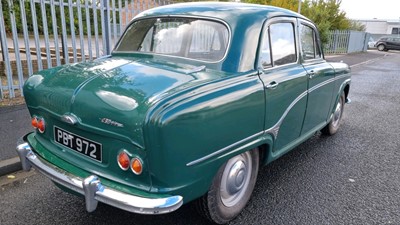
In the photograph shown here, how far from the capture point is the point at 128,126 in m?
2.03

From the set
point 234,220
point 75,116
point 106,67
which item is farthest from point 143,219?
point 106,67

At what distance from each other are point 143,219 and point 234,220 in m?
0.78

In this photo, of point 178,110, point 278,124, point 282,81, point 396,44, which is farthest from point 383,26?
point 178,110

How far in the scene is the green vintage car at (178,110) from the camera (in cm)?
207

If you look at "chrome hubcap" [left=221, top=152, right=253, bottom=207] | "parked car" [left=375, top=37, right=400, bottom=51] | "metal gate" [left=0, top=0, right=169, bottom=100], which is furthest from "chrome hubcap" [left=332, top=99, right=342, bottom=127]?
"parked car" [left=375, top=37, right=400, bottom=51]

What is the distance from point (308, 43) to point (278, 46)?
925 mm

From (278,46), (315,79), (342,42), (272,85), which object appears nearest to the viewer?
(272,85)

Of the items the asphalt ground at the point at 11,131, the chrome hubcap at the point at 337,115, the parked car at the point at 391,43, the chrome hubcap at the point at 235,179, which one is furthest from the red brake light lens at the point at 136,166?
the parked car at the point at 391,43

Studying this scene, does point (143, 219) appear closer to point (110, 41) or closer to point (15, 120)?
point (15, 120)

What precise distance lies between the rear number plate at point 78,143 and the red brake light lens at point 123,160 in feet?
0.70

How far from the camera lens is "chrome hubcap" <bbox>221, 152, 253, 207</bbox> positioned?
104 inches

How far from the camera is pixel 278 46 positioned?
3.22m

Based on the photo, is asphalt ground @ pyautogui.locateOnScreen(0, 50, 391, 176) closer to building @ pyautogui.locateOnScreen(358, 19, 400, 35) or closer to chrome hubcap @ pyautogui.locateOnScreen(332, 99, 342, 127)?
chrome hubcap @ pyautogui.locateOnScreen(332, 99, 342, 127)

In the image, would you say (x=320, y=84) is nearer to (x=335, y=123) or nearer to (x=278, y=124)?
(x=278, y=124)
